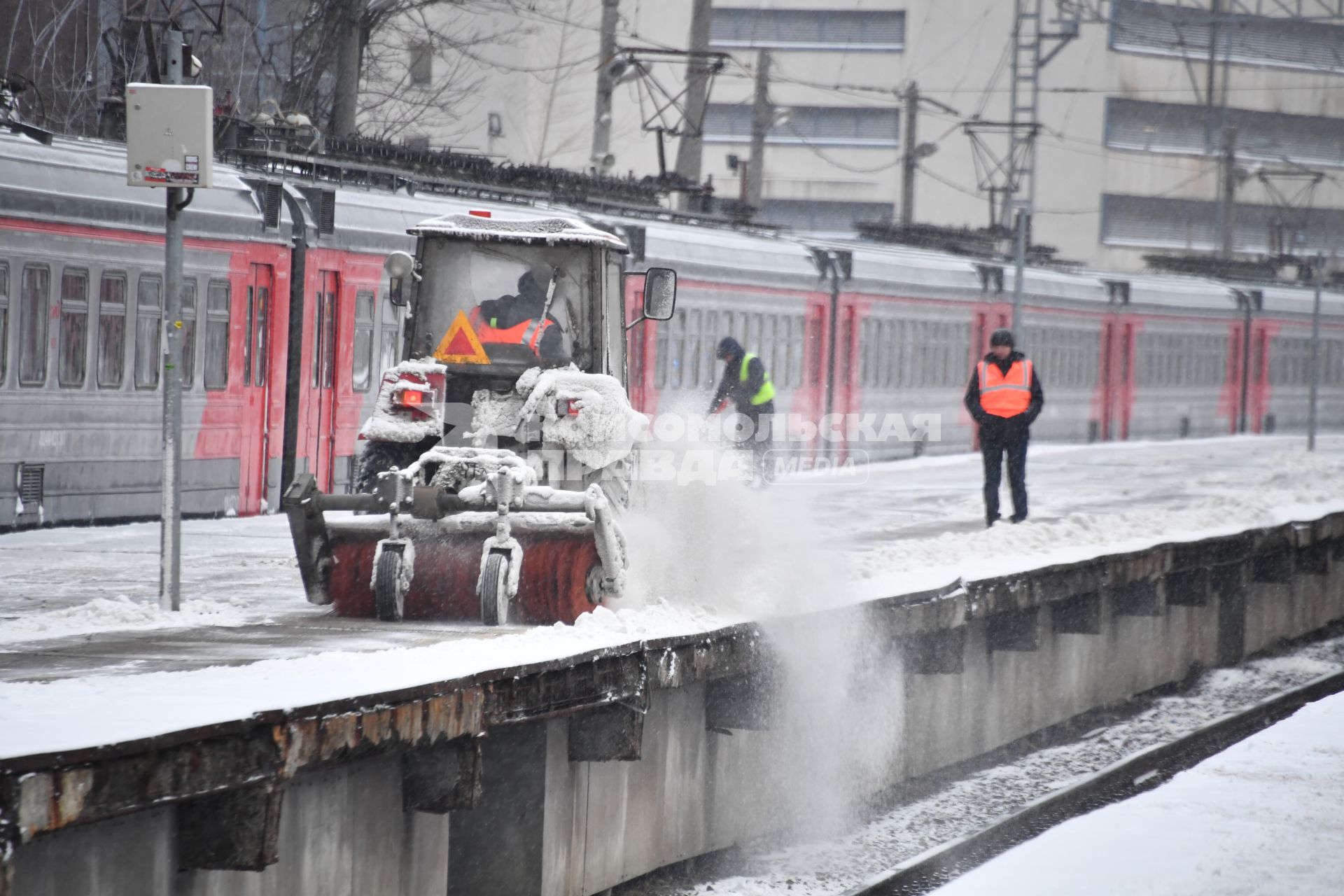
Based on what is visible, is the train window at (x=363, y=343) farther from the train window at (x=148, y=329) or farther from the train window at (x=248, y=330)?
the train window at (x=148, y=329)

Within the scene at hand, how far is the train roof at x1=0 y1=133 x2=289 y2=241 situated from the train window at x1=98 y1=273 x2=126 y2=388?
538 millimetres

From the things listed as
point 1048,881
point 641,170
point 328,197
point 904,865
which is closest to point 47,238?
point 328,197

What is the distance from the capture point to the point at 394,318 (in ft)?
65.9

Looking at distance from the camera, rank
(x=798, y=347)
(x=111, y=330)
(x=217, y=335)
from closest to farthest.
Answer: (x=111, y=330)
(x=217, y=335)
(x=798, y=347)

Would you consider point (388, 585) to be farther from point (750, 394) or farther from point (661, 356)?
point (661, 356)

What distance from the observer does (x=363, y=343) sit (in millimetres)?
19859

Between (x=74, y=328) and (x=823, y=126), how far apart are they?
200 feet

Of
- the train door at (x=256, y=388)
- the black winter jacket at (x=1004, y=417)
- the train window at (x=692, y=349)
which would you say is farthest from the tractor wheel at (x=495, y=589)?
the train window at (x=692, y=349)

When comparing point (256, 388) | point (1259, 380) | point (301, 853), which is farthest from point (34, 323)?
point (1259, 380)

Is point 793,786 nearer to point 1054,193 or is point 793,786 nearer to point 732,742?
point 732,742

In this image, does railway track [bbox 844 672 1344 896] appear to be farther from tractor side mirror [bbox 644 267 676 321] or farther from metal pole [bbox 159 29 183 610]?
metal pole [bbox 159 29 183 610]

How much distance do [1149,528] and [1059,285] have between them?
814 inches

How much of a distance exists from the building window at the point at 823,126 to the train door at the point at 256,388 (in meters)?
56.6

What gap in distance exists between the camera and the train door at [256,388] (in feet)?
60.3
